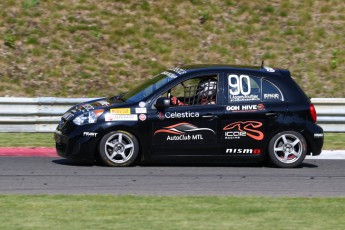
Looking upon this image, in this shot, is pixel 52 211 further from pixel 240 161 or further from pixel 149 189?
pixel 240 161

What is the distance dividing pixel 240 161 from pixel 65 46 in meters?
7.85

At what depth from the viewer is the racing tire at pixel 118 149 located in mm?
11820

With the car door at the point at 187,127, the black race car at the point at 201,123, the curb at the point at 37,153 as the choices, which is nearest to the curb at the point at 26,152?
the curb at the point at 37,153

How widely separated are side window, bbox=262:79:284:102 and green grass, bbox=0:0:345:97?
20.3 feet

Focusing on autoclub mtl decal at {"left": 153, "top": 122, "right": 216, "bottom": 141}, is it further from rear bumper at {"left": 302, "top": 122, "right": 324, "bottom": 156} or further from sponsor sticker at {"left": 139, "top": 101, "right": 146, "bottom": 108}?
rear bumper at {"left": 302, "top": 122, "right": 324, "bottom": 156}

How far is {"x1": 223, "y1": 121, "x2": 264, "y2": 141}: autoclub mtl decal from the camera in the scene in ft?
39.6

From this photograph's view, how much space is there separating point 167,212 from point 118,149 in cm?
343

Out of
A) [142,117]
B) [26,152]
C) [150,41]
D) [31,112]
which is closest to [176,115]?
[142,117]

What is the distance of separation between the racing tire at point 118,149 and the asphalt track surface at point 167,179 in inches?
5.6

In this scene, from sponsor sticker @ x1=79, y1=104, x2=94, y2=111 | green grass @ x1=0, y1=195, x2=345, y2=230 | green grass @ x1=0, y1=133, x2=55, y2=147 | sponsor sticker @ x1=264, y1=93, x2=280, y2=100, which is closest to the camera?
green grass @ x1=0, y1=195, x2=345, y2=230

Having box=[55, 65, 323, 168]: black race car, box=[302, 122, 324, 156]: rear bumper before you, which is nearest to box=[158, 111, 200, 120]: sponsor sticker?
box=[55, 65, 323, 168]: black race car

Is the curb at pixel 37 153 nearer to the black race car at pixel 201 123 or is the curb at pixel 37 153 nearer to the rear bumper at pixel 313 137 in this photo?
the black race car at pixel 201 123

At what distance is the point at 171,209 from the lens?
8.76 m

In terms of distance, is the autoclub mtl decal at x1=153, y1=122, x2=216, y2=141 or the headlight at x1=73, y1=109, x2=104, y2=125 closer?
the headlight at x1=73, y1=109, x2=104, y2=125
